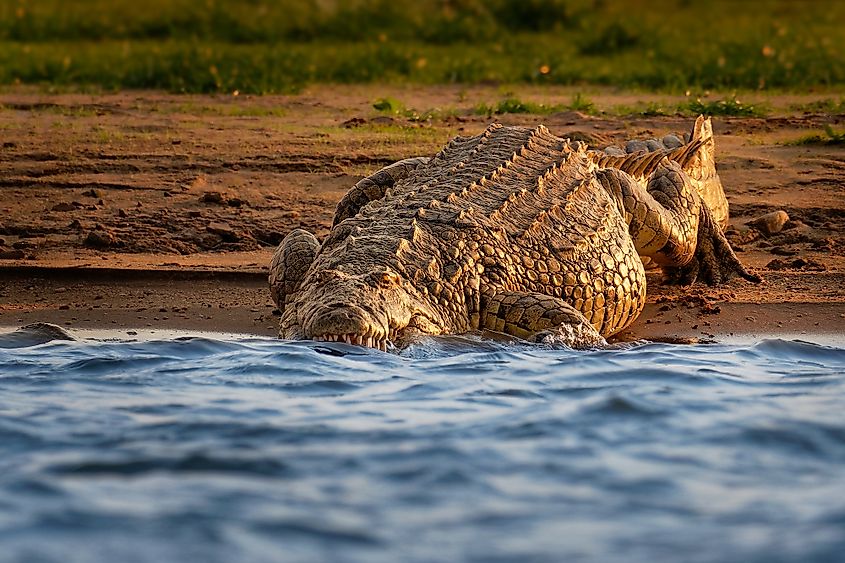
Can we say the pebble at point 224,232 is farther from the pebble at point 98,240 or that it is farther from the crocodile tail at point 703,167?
the crocodile tail at point 703,167

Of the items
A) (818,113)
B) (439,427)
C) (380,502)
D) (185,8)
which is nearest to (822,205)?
(818,113)

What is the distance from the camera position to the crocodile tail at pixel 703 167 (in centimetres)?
893

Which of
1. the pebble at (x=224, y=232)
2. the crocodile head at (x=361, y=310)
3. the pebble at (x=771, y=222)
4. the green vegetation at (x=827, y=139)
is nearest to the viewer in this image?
the crocodile head at (x=361, y=310)

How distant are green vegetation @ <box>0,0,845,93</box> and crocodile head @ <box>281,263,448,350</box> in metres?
6.86

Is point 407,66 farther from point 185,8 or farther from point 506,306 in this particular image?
point 506,306

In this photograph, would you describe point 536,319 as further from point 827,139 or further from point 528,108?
point 528,108

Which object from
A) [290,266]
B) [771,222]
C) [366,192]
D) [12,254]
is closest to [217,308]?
[290,266]

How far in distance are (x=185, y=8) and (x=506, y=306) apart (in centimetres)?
1218

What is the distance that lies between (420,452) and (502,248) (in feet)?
6.62

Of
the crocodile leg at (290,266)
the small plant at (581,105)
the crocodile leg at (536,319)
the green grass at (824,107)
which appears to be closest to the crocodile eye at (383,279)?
the crocodile leg at (536,319)

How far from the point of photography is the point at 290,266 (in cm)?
710

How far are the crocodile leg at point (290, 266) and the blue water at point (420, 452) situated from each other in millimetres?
556

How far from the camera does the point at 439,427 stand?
5344 mm

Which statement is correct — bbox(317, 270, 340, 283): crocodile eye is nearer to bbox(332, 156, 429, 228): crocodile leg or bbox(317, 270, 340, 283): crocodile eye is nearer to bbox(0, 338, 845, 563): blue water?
bbox(0, 338, 845, 563): blue water
